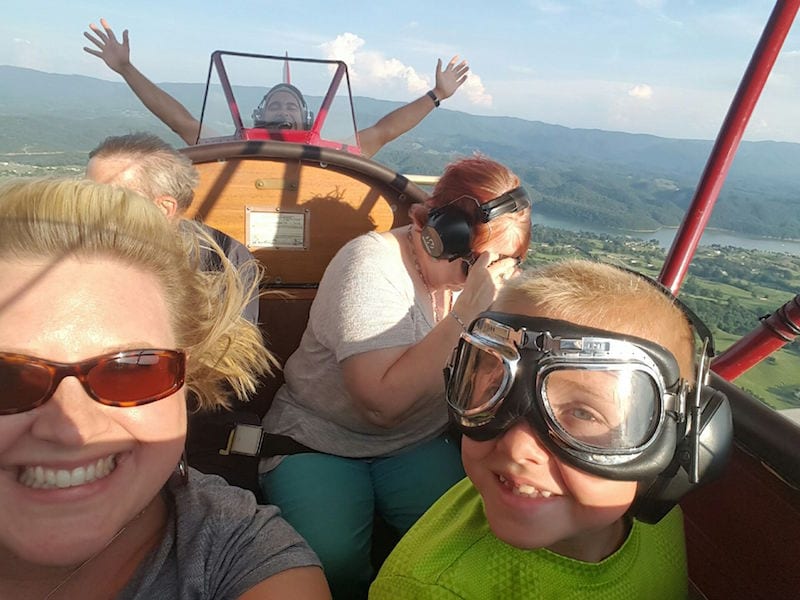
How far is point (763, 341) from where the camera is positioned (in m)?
1.78

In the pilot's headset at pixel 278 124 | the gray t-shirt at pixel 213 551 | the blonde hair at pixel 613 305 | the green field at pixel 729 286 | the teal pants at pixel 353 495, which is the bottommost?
the teal pants at pixel 353 495

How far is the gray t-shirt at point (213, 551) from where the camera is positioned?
0.96 metres

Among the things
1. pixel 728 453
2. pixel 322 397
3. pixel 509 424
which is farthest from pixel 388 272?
pixel 728 453

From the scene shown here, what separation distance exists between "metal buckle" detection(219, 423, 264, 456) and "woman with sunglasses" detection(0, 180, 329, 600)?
23.9 inches

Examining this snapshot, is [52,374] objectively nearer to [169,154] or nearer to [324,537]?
[324,537]

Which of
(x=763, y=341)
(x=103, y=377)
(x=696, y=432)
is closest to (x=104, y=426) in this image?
(x=103, y=377)

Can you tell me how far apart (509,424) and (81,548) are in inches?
27.4

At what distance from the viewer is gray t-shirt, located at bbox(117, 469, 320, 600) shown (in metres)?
0.96

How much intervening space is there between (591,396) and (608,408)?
0.10ft

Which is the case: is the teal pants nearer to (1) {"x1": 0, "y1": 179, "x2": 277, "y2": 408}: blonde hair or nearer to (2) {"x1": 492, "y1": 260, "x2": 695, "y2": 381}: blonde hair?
(1) {"x1": 0, "y1": 179, "x2": 277, "y2": 408}: blonde hair

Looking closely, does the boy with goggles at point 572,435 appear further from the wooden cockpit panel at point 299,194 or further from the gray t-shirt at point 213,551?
the wooden cockpit panel at point 299,194

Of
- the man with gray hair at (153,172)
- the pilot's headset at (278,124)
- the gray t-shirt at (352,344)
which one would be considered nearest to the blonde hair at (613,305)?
the gray t-shirt at (352,344)

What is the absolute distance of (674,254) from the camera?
6.36 feet

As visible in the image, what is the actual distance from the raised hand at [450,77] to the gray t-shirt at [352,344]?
11.6 ft
